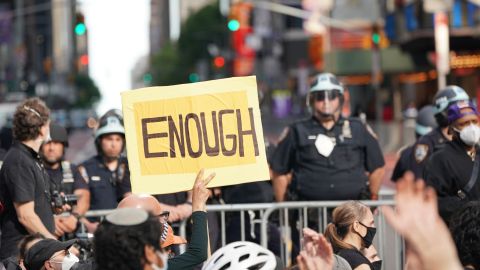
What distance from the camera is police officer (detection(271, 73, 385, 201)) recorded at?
386 inches

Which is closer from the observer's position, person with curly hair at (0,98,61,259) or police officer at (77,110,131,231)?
person with curly hair at (0,98,61,259)

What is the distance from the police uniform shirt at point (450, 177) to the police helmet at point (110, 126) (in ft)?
10.0

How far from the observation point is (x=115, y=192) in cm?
1021

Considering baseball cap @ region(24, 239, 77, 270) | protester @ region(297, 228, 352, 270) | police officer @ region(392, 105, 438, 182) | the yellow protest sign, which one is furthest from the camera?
police officer @ region(392, 105, 438, 182)

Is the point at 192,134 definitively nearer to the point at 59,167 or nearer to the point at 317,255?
the point at 317,255

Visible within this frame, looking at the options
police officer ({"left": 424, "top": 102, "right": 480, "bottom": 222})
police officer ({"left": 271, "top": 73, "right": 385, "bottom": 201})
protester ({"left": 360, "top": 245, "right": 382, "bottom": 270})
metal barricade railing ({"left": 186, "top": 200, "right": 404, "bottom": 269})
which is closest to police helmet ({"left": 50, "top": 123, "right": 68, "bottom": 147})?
metal barricade railing ({"left": 186, "top": 200, "right": 404, "bottom": 269})

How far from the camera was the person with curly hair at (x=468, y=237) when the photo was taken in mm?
4695

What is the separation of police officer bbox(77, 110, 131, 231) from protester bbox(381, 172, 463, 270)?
6562 mm

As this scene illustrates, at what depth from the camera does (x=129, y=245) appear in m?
4.23

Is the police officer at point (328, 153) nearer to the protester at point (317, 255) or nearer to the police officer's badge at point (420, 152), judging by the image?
the police officer's badge at point (420, 152)

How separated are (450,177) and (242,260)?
381 cm

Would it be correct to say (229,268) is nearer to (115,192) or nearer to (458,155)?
(458,155)

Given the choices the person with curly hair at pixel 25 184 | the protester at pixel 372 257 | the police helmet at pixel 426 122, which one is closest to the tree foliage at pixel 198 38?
the police helmet at pixel 426 122

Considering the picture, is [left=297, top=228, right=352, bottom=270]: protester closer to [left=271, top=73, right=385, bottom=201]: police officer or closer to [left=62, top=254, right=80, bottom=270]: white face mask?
[left=62, top=254, right=80, bottom=270]: white face mask
